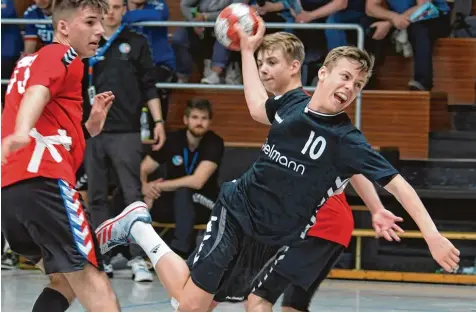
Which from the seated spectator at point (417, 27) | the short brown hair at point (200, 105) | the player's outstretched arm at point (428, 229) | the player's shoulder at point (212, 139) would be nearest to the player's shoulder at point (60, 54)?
the player's outstretched arm at point (428, 229)

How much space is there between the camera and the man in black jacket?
9086 mm

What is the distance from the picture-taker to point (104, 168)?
9.16m

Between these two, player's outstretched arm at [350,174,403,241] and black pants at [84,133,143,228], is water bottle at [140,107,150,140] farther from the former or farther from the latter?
player's outstretched arm at [350,174,403,241]

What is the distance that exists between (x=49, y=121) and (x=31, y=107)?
1.05 ft

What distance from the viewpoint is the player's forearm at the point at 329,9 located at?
987 cm

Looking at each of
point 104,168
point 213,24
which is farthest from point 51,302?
point 213,24

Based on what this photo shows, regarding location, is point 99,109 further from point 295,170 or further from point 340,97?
point 340,97

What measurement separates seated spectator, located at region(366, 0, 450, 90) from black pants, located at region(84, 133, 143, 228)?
8.53 feet

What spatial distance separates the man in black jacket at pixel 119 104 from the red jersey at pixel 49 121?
403cm

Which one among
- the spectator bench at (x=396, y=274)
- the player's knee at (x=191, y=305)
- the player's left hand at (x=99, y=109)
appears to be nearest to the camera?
the player's knee at (x=191, y=305)

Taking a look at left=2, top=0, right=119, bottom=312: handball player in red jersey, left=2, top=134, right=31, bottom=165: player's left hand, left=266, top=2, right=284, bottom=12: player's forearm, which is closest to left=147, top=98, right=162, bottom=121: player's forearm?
left=266, top=2, right=284, bottom=12: player's forearm

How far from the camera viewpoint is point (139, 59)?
9.11m

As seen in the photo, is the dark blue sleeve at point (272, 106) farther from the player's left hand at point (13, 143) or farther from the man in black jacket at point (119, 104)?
the man in black jacket at point (119, 104)

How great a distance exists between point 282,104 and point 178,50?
5.14 m
